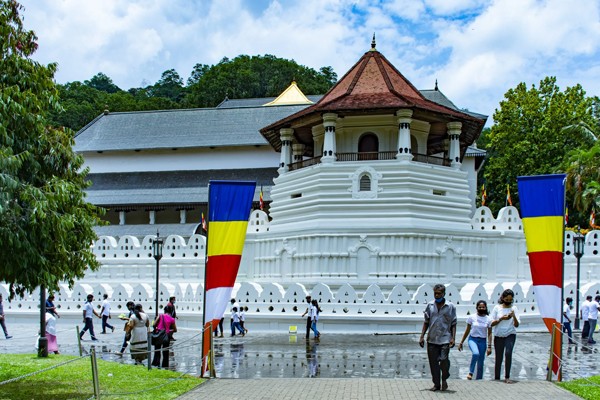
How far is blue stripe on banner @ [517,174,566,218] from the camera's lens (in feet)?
47.2

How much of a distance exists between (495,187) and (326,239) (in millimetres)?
23494

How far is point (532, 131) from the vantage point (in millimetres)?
49469

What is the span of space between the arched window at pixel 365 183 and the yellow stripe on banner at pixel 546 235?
17.8m

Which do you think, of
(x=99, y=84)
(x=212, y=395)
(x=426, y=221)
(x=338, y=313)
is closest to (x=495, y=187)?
(x=426, y=221)

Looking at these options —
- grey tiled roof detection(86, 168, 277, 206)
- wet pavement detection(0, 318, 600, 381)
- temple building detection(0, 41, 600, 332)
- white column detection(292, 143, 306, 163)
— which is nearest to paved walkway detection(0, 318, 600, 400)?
wet pavement detection(0, 318, 600, 381)

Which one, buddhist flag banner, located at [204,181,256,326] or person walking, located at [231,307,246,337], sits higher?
buddhist flag banner, located at [204,181,256,326]

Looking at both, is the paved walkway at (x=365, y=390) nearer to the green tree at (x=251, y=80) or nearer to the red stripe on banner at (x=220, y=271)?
the red stripe on banner at (x=220, y=271)

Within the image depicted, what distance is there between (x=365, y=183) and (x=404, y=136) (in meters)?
2.59

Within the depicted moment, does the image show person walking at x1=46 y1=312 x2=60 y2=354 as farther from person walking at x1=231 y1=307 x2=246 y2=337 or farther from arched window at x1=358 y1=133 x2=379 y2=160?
arched window at x1=358 y1=133 x2=379 y2=160

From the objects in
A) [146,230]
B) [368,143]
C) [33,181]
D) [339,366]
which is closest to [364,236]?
[368,143]

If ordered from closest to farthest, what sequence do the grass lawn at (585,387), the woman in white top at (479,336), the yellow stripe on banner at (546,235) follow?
the grass lawn at (585,387) < the woman in white top at (479,336) < the yellow stripe on banner at (546,235)

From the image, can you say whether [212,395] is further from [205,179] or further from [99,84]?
[99,84]

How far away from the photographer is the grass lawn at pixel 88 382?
1221 cm

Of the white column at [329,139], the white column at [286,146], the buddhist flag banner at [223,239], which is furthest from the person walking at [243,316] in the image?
the white column at [286,146]
